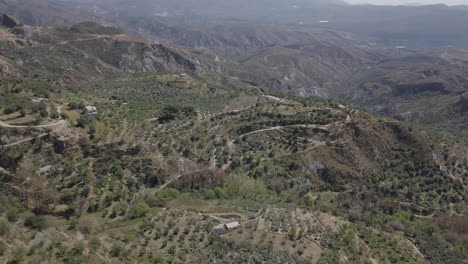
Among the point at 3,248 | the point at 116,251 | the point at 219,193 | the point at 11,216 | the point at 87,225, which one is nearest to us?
the point at 3,248

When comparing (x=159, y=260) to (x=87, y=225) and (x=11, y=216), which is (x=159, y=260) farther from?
(x=11, y=216)

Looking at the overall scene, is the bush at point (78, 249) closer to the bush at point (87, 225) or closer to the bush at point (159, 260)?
the bush at point (87, 225)

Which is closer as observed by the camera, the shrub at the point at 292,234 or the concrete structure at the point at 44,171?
the shrub at the point at 292,234

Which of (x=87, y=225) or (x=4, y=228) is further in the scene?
(x=87, y=225)

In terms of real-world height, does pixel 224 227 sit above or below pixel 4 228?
below

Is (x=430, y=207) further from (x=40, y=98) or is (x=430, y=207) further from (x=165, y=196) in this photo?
(x=40, y=98)

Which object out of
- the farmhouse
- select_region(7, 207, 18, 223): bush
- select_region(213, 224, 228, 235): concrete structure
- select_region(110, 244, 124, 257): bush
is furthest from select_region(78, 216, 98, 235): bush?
the farmhouse

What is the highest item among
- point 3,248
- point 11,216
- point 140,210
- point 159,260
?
point 3,248

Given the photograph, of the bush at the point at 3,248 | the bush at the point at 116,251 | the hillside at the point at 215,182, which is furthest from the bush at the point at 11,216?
the bush at the point at 116,251

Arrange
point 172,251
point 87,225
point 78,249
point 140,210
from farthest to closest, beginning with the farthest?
point 140,210, point 87,225, point 172,251, point 78,249

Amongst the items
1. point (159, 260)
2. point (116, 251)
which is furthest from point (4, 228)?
point (159, 260)
